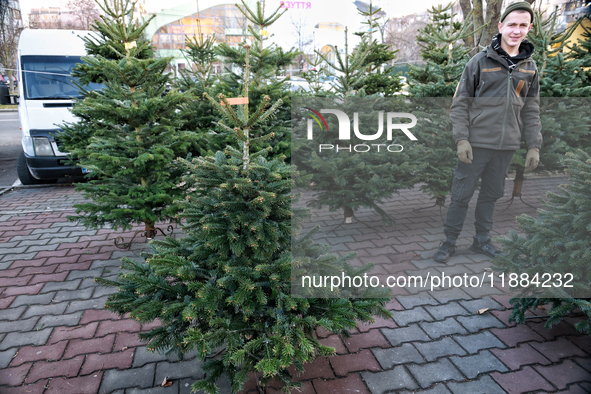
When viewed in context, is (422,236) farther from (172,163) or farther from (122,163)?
(122,163)

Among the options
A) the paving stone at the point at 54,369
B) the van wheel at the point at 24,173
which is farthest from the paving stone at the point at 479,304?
the van wheel at the point at 24,173

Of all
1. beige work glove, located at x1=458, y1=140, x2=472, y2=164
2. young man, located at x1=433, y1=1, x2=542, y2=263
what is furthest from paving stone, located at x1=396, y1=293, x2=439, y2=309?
beige work glove, located at x1=458, y1=140, x2=472, y2=164

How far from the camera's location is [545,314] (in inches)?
128

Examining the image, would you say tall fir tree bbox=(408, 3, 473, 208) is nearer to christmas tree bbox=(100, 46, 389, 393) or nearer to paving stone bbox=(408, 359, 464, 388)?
paving stone bbox=(408, 359, 464, 388)

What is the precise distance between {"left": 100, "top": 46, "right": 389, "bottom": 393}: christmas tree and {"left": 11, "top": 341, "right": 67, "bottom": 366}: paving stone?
943mm

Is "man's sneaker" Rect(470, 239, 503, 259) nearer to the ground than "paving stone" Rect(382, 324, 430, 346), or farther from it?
farther from it

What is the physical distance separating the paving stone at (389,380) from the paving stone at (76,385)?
1796mm

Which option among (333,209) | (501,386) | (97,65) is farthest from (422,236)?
(97,65)

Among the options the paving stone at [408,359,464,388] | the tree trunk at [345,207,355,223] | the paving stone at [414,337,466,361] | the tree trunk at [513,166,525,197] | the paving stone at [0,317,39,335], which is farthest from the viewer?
the tree trunk at [345,207,355,223]

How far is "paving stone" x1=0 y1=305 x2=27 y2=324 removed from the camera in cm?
335

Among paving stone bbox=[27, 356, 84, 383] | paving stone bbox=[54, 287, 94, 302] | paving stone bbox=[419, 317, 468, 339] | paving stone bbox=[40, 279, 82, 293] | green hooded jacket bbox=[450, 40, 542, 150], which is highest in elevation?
green hooded jacket bbox=[450, 40, 542, 150]

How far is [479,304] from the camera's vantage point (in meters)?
3.42

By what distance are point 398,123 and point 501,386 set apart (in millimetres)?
2414

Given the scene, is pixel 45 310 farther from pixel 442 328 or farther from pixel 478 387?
pixel 478 387
